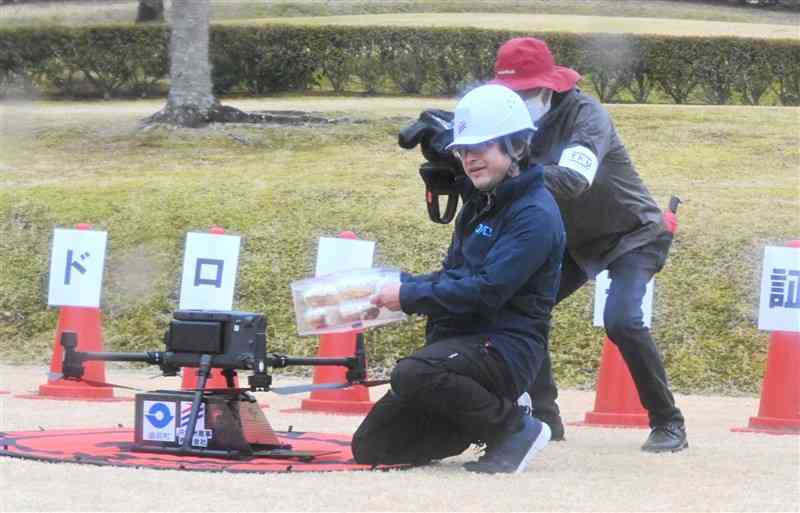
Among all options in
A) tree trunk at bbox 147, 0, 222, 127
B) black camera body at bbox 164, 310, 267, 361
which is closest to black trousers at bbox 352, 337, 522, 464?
black camera body at bbox 164, 310, 267, 361

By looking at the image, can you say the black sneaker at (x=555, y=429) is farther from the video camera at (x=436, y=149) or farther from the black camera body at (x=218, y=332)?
the black camera body at (x=218, y=332)

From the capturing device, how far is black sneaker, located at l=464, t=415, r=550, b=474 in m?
5.71

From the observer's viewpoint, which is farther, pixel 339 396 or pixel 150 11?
pixel 150 11

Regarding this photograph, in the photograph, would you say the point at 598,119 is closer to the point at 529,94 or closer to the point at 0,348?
the point at 529,94

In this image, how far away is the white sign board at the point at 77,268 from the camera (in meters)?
8.98

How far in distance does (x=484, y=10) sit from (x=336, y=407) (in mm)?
34190

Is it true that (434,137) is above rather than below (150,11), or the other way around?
above

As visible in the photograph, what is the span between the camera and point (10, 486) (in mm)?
5035

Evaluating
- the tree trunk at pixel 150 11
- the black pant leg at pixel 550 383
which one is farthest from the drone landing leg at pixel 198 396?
the tree trunk at pixel 150 11

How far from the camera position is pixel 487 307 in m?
5.55

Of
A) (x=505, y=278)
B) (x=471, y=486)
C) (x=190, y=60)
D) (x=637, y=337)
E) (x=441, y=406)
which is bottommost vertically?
(x=471, y=486)

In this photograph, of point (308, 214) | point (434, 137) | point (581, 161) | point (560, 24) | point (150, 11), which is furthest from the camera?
point (560, 24)

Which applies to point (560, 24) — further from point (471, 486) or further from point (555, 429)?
point (471, 486)

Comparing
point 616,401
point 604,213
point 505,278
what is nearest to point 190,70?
point 616,401
